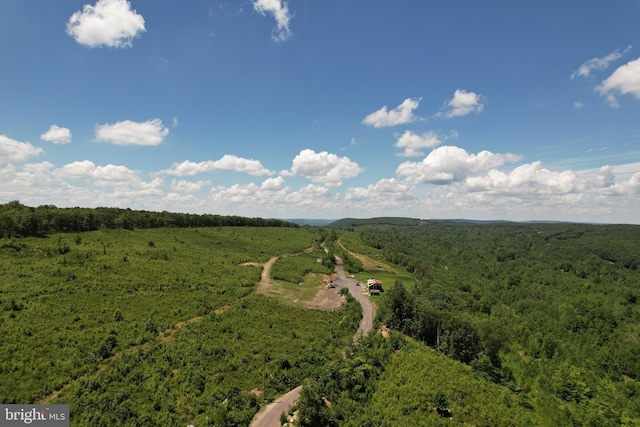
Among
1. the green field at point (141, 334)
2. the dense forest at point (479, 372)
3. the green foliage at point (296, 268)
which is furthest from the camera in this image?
the green foliage at point (296, 268)

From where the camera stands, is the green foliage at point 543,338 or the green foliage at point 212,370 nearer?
the green foliage at point 212,370

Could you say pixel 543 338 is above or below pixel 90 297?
below

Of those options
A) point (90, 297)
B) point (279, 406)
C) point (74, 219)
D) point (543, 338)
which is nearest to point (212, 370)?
point (279, 406)

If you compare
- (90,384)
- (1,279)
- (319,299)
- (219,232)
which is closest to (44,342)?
(90,384)

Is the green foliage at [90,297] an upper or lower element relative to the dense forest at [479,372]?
upper

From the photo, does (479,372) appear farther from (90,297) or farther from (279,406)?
(90,297)

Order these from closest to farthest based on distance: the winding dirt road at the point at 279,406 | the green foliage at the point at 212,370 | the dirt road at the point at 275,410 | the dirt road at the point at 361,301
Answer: the green foliage at the point at 212,370 → the dirt road at the point at 275,410 → the winding dirt road at the point at 279,406 → the dirt road at the point at 361,301

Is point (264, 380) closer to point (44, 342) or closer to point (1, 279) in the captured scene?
point (44, 342)

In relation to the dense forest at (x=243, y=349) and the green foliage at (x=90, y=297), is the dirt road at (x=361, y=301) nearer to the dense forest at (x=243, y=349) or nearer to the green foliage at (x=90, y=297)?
the dense forest at (x=243, y=349)

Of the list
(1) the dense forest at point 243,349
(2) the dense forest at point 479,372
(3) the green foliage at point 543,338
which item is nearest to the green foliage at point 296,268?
(1) the dense forest at point 243,349
